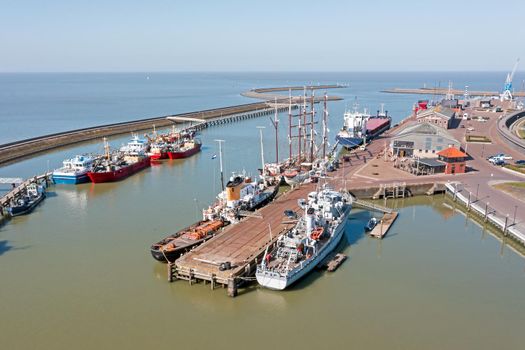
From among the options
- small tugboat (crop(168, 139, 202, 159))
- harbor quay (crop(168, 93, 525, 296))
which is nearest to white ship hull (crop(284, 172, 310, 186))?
harbor quay (crop(168, 93, 525, 296))

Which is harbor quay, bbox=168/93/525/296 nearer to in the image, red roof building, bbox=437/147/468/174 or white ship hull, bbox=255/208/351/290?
red roof building, bbox=437/147/468/174

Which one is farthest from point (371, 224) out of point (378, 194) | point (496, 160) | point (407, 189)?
point (496, 160)

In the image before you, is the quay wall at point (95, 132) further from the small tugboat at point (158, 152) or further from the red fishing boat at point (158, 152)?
the red fishing boat at point (158, 152)

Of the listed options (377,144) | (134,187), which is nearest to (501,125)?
(377,144)

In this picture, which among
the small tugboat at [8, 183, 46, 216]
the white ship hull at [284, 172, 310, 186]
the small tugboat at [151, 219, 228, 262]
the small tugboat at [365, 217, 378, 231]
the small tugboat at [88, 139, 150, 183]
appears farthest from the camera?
the small tugboat at [88, 139, 150, 183]

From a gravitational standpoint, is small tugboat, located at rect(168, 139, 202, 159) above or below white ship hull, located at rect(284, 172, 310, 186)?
below

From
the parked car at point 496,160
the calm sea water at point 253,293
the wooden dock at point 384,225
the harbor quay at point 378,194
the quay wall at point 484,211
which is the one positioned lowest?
the calm sea water at point 253,293

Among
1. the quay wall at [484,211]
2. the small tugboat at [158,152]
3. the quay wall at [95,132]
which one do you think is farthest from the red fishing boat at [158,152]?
the quay wall at [484,211]
